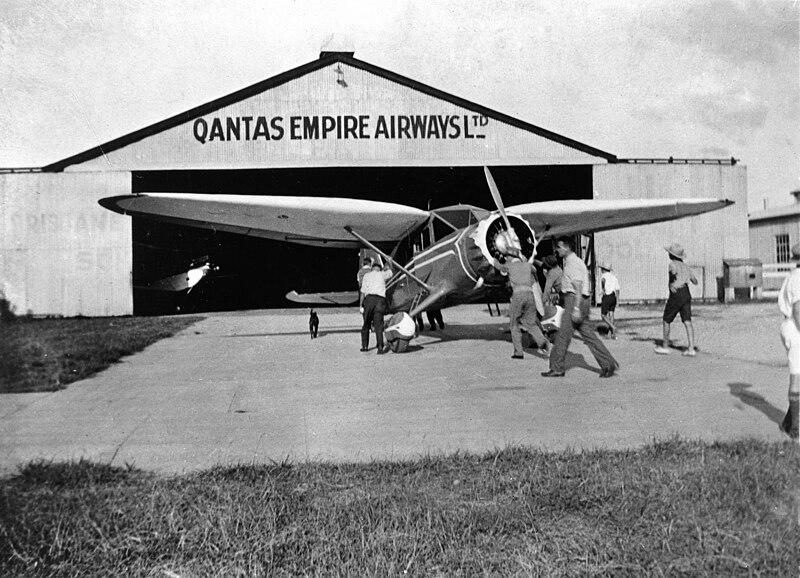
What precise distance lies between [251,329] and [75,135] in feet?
28.0

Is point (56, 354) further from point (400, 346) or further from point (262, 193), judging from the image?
point (262, 193)

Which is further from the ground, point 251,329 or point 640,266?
point 640,266

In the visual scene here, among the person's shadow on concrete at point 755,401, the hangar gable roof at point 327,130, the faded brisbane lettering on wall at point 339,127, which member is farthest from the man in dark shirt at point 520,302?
the faded brisbane lettering on wall at point 339,127

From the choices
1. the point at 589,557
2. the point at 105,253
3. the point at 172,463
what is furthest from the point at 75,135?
the point at 105,253

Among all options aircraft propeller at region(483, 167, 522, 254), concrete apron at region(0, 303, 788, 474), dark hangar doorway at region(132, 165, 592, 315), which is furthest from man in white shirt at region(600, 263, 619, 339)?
dark hangar doorway at region(132, 165, 592, 315)

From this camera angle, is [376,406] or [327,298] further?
[327,298]

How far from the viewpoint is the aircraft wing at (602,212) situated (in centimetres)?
1120

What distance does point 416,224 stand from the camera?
469 inches

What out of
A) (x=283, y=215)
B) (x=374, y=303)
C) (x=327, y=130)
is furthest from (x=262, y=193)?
(x=374, y=303)

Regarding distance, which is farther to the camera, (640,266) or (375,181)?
(375,181)

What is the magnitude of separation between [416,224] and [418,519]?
910 centimetres

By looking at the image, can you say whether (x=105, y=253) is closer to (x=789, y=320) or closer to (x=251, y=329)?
(x=251, y=329)

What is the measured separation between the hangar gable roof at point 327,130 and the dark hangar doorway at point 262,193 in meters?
1.14

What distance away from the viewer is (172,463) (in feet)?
13.9
